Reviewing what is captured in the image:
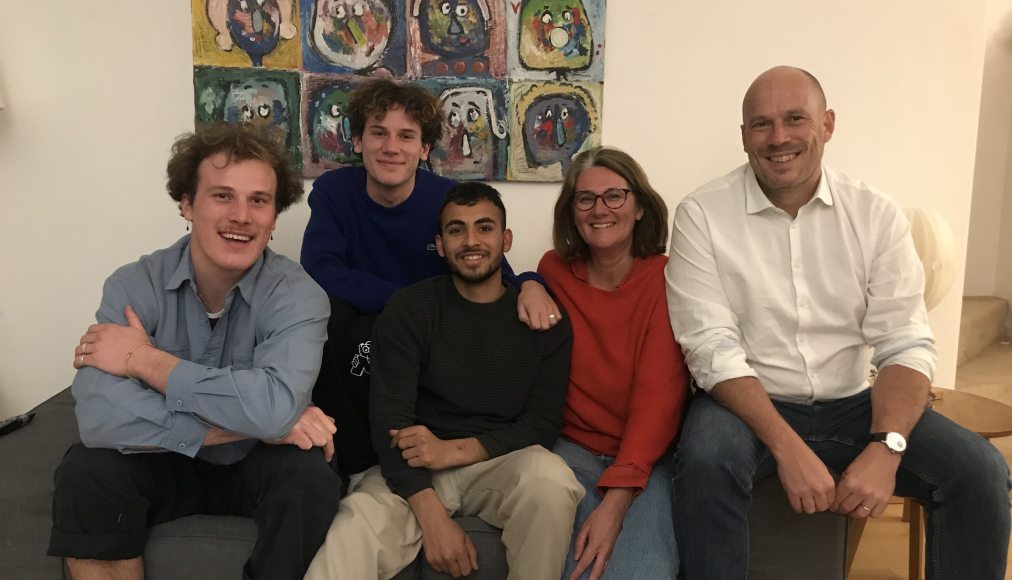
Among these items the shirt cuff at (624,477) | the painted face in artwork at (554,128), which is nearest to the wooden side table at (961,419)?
the shirt cuff at (624,477)

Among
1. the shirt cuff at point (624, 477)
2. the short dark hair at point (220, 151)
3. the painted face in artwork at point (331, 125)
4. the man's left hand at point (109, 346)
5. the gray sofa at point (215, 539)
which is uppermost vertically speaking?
the painted face in artwork at point (331, 125)

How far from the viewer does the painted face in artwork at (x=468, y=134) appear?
8.01 feet

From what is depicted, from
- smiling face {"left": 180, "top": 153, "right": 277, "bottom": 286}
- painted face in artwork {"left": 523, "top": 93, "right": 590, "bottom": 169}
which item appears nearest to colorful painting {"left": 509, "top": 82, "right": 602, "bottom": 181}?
painted face in artwork {"left": 523, "top": 93, "right": 590, "bottom": 169}

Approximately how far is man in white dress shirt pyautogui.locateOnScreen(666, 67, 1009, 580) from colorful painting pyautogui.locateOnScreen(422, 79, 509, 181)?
2.97ft

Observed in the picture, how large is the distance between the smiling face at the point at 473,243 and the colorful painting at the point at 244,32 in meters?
A: 1.08

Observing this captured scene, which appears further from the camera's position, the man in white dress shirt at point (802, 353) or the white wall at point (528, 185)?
the white wall at point (528, 185)

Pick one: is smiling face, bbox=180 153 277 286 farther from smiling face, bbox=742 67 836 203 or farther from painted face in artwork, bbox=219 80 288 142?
smiling face, bbox=742 67 836 203

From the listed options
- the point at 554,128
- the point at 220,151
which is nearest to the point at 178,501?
the point at 220,151

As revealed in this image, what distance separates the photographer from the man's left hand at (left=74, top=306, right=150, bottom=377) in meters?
1.44

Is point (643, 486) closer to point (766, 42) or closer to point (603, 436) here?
point (603, 436)

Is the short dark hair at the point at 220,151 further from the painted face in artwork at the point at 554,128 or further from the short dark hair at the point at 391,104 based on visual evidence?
the painted face in artwork at the point at 554,128

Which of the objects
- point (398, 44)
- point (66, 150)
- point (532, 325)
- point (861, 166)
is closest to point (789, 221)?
point (532, 325)

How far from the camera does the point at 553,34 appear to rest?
245 cm

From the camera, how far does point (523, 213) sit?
8.41 ft
